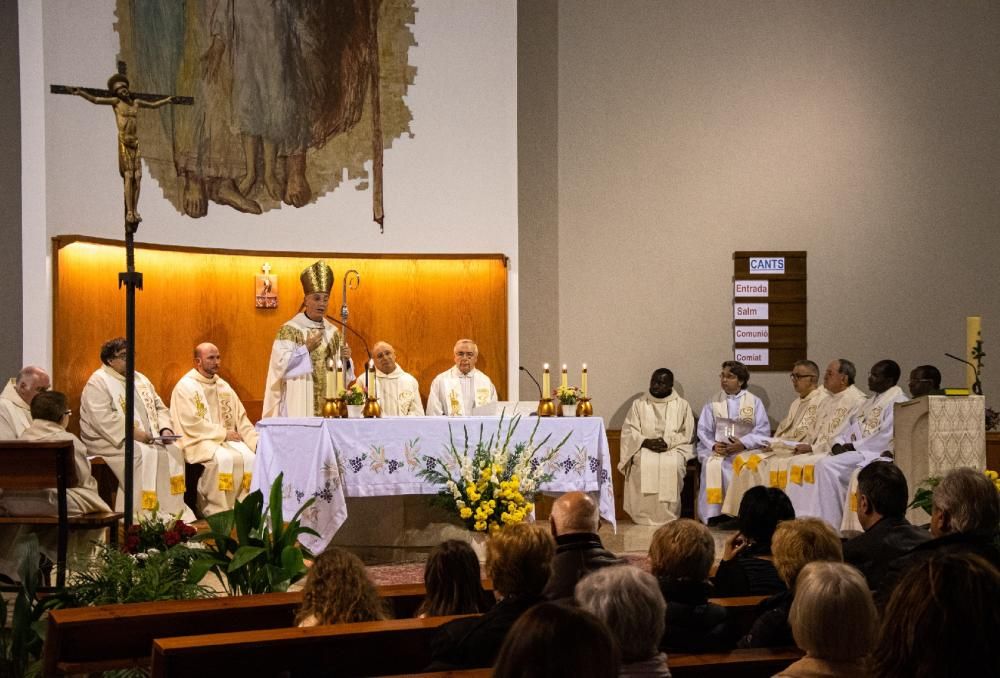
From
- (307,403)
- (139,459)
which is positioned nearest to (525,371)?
(307,403)

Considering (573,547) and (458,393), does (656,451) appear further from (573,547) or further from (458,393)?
(573,547)

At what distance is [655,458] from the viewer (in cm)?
1106

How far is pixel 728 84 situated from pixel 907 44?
70.1 inches

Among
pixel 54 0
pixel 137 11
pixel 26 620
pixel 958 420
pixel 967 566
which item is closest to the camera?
pixel 967 566

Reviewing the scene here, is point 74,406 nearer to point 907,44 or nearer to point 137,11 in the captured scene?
point 137,11

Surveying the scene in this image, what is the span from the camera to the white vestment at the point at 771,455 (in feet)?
34.6

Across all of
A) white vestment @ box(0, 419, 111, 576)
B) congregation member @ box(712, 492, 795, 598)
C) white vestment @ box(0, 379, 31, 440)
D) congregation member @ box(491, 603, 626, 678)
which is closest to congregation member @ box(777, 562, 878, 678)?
congregation member @ box(491, 603, 626, 678)

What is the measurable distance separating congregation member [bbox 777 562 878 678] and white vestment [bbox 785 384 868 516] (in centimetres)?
735

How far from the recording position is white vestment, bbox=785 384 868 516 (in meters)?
9.98

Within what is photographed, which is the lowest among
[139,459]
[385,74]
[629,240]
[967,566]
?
[139,459]

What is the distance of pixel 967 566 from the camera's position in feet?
6.84

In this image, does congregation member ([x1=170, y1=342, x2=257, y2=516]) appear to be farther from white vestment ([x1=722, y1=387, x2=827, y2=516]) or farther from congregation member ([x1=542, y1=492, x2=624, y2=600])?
congregation member ([x1=542, y1=492, x2=624, y2=600])

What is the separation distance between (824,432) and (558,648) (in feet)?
29.7

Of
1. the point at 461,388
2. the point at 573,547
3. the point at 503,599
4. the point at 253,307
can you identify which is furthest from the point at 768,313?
the point at 503,599
